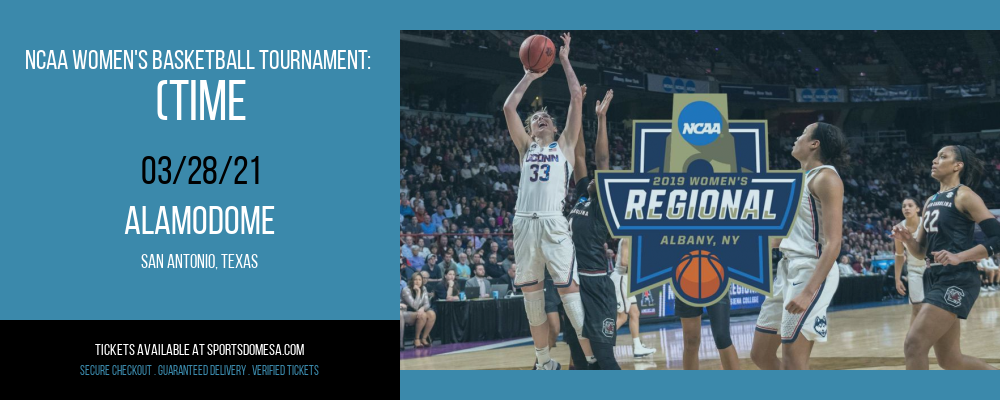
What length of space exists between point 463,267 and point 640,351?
245 centimetres

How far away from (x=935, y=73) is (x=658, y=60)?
589 centimetres

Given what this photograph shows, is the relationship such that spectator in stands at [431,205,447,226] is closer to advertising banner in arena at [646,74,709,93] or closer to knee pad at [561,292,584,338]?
advertising banner in arena at [646,74,709,93]

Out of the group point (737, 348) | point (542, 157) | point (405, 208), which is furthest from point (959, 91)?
point (542, 157)

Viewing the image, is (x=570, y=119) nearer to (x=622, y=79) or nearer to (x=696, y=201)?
(x=696, y=201)

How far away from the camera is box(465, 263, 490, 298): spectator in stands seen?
9844 millimetres

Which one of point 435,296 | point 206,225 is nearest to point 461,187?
point 435,296

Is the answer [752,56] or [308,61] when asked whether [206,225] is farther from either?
[752,56]

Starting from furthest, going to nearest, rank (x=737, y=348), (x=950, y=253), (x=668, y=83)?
(x=668, y=83)
(x=737, y=348)
(x=950, y=253)

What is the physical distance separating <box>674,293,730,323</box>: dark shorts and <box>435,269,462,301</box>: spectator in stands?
329cm

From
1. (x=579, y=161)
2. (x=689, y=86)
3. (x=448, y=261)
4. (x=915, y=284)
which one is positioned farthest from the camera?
(x=689, y=86)

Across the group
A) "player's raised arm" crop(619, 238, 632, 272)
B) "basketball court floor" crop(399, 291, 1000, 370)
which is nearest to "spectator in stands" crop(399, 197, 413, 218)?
"basketball court floor" crop(399, 291, 1000, 370)

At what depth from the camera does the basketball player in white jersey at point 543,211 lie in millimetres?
6727

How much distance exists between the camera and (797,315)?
5.88m

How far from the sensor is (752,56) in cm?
1373
